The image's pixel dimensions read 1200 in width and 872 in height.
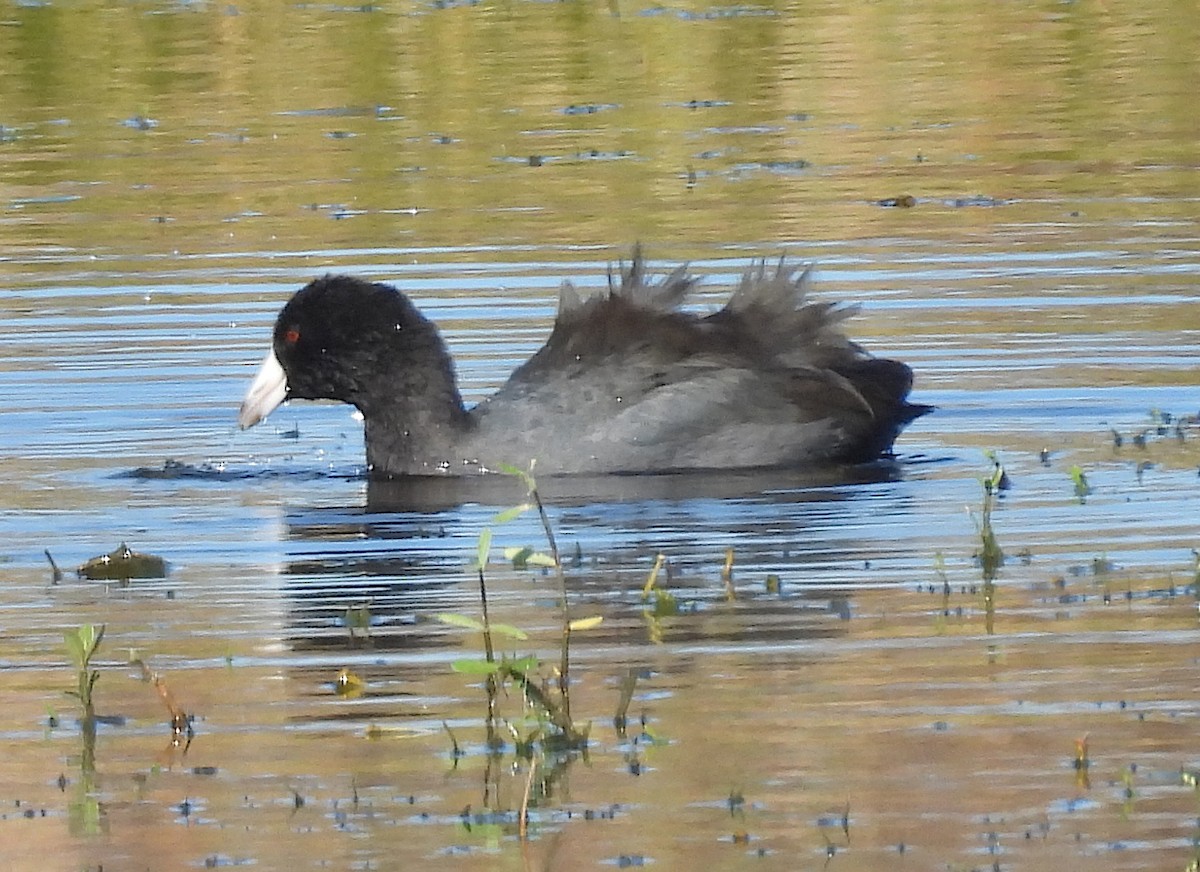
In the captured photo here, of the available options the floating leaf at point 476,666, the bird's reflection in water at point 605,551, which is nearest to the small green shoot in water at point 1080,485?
the bird's reflection in water at point 605,551

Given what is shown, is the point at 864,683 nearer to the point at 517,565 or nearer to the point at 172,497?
the point at 517,565

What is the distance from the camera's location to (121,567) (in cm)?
859

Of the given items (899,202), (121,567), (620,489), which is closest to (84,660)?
(121,567)

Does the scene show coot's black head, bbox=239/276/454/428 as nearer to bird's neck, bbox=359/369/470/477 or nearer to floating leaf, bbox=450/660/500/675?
bird's neck, bbox=359/369/470/477

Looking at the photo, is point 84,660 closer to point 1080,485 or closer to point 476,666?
point 476,666

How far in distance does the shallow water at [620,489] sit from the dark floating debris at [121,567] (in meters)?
0.09

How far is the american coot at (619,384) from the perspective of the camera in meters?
10.2

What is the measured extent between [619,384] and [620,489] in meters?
0.43

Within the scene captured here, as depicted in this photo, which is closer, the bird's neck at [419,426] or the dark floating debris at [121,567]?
the dark floating debris at [121,567]

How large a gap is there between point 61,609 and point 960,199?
341 inches

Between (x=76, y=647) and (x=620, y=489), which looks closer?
(x=76, y=647)

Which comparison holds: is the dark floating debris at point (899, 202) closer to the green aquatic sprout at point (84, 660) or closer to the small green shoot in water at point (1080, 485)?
the small green shoot in water at point (1080, 485)

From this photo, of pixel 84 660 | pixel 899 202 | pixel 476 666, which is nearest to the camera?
pixel 476 666

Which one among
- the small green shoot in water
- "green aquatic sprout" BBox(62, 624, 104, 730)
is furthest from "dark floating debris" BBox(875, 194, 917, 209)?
"green aquatic sprout" BBox(62, 624, 104, 730)
